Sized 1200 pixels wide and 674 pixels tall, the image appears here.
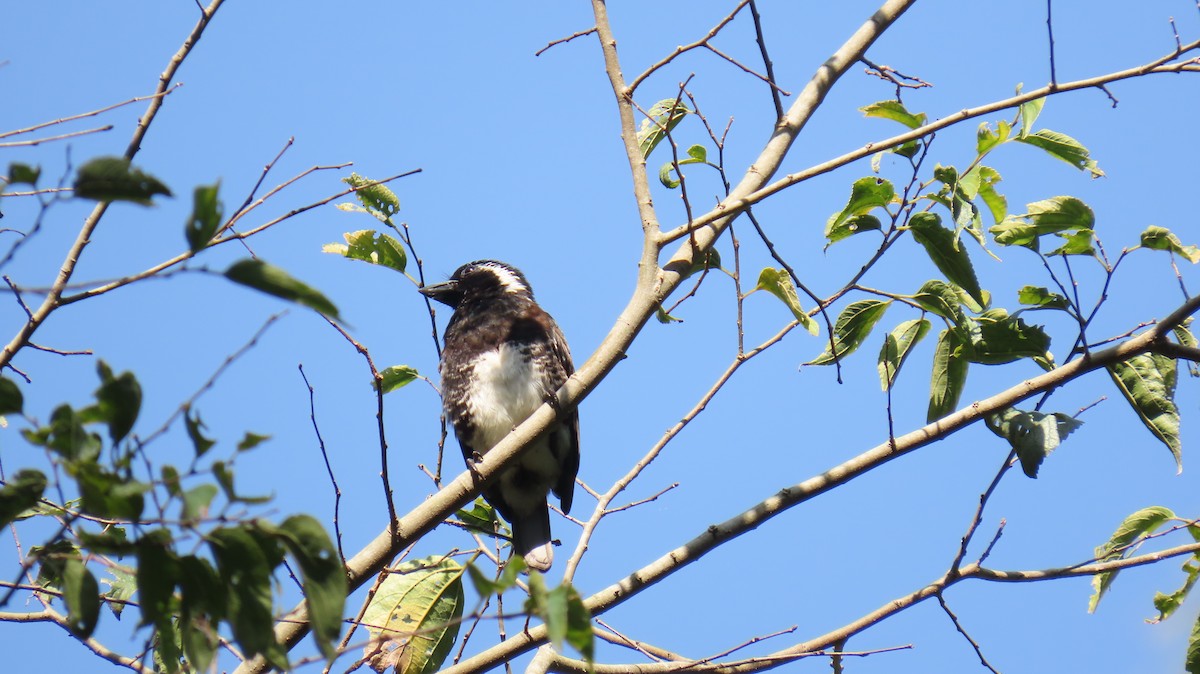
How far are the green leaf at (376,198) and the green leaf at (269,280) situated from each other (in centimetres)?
174

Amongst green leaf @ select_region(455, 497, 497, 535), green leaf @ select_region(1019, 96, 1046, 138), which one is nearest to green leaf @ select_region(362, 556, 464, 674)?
green leaf @ select_region(455, 497, 497, 535)

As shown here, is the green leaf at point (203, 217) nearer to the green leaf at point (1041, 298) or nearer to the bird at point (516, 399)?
the green leaf at point (1041, 298)

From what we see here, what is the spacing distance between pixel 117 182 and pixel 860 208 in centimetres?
196

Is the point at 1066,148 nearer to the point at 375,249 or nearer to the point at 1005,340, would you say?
the point at 1005,340

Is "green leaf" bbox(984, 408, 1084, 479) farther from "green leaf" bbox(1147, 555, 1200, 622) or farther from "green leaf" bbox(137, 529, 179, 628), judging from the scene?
"green leaf" bbox(137, 529, 179, 628)

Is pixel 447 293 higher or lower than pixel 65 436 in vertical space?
higher

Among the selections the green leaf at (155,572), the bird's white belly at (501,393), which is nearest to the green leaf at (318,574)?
the green leaf at (155,572)

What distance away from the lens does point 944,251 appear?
270 centimetres

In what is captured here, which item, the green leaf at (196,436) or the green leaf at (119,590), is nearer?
the green leaf at (196,436)

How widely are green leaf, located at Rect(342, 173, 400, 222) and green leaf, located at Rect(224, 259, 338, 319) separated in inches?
68.5

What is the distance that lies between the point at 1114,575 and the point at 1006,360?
0.61 m

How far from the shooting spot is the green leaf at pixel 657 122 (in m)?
3.16

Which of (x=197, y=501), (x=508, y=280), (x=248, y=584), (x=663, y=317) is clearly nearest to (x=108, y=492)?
(x=197, y=501)

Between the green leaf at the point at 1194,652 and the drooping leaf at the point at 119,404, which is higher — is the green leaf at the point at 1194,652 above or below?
below
